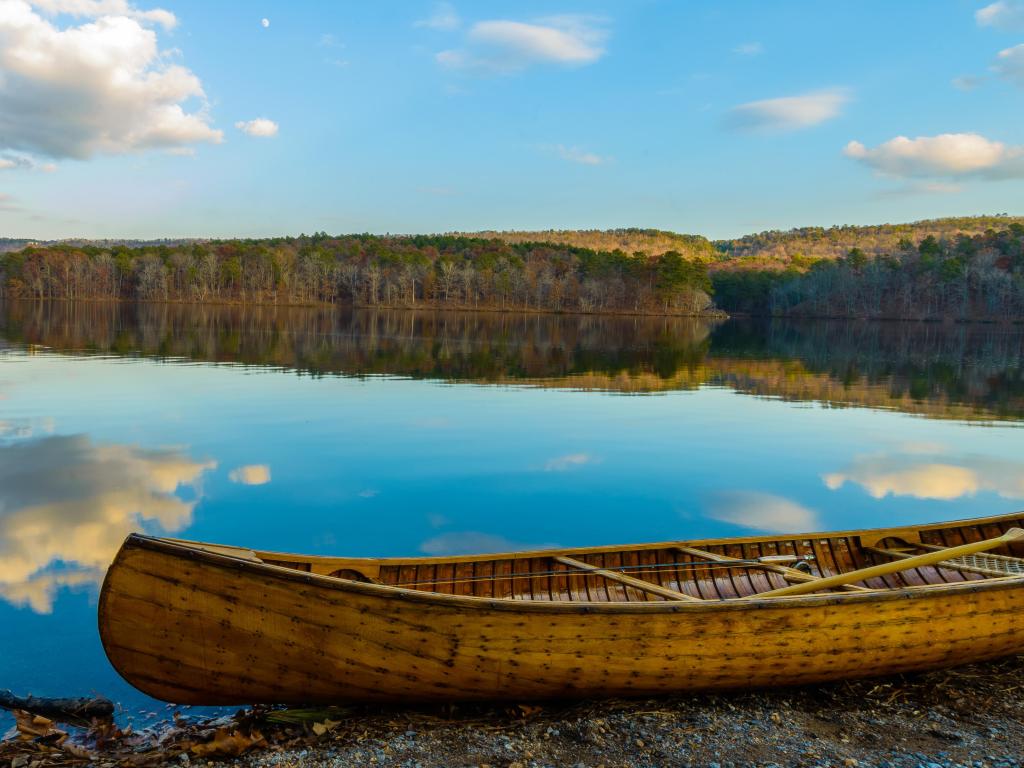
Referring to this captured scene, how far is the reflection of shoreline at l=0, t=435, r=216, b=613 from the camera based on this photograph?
1030cm

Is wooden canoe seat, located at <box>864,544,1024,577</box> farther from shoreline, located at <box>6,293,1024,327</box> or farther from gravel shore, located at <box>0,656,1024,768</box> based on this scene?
shoreline, located at <box>6,293,1024,327</box>

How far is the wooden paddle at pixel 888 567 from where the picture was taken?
7488 mm

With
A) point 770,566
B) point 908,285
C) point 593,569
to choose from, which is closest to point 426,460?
point 593,569

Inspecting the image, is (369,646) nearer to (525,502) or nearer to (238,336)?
(525,502)

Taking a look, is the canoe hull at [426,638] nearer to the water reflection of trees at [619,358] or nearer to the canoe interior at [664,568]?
the canoe interior at [664,568]

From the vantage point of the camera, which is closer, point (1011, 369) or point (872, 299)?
point (1011, 369)

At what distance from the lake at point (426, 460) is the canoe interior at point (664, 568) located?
286 cm

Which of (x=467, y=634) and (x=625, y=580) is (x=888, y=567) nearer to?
(x=625, y=580)

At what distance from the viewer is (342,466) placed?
17.5m

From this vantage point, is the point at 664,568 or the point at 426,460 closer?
the point at 664,568

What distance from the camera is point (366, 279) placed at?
151625 millimetres

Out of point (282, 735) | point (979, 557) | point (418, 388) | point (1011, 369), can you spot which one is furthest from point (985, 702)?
point (1011, 369)

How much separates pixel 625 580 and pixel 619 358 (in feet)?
140

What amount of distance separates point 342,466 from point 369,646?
11560 millimetres
